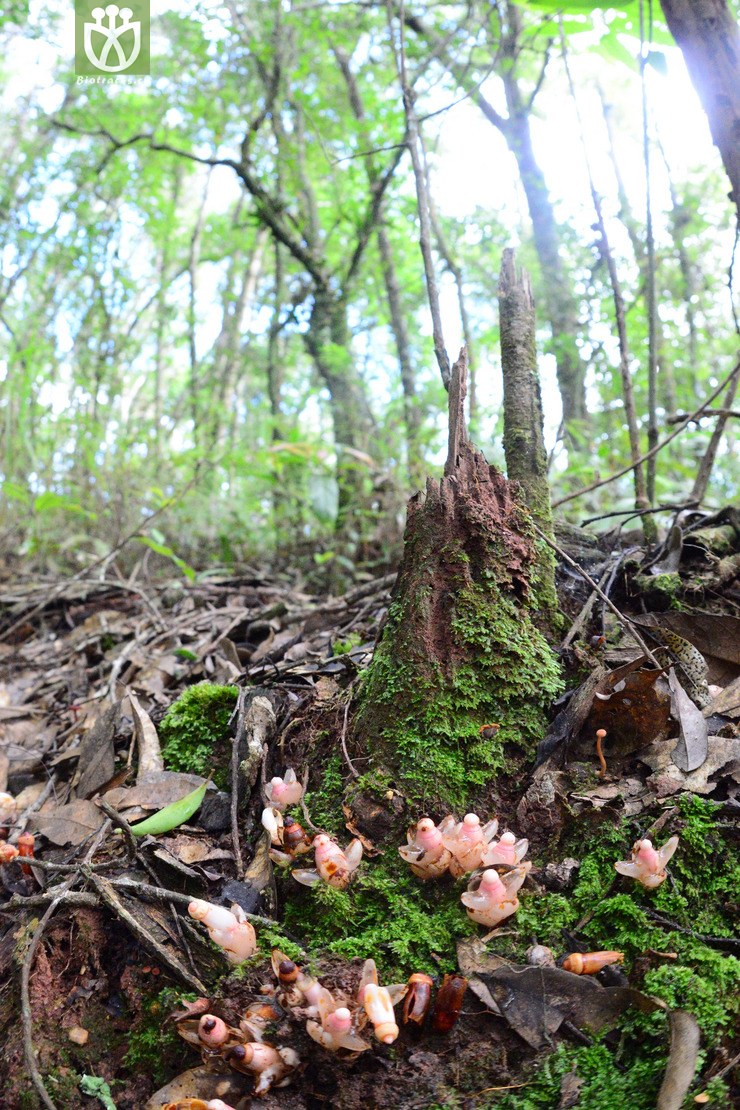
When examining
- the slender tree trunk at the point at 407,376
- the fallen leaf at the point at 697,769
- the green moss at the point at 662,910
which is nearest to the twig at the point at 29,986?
the green moss at the point at 662,910

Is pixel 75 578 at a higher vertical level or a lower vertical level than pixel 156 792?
higher

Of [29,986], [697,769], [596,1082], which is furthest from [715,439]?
[29,986]

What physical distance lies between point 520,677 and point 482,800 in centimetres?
36

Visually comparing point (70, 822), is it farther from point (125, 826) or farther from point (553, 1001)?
point (553, 1001)

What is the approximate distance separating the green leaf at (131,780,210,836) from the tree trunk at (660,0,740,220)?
235cm

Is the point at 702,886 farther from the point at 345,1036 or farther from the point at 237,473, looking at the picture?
the point at 237,473

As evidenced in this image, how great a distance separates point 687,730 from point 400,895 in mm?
853

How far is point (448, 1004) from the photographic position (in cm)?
145

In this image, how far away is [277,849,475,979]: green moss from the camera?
5.31ft

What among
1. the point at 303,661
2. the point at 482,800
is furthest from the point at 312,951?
the point at 303,661

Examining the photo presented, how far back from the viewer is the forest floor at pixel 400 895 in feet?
4.68

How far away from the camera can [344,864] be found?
1.76m

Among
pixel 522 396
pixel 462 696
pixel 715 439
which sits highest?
pixel 522 396

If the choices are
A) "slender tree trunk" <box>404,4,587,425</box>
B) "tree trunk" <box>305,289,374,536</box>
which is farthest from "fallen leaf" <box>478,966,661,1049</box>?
"slender tree trunk" <box>404,4,587,425</box>
